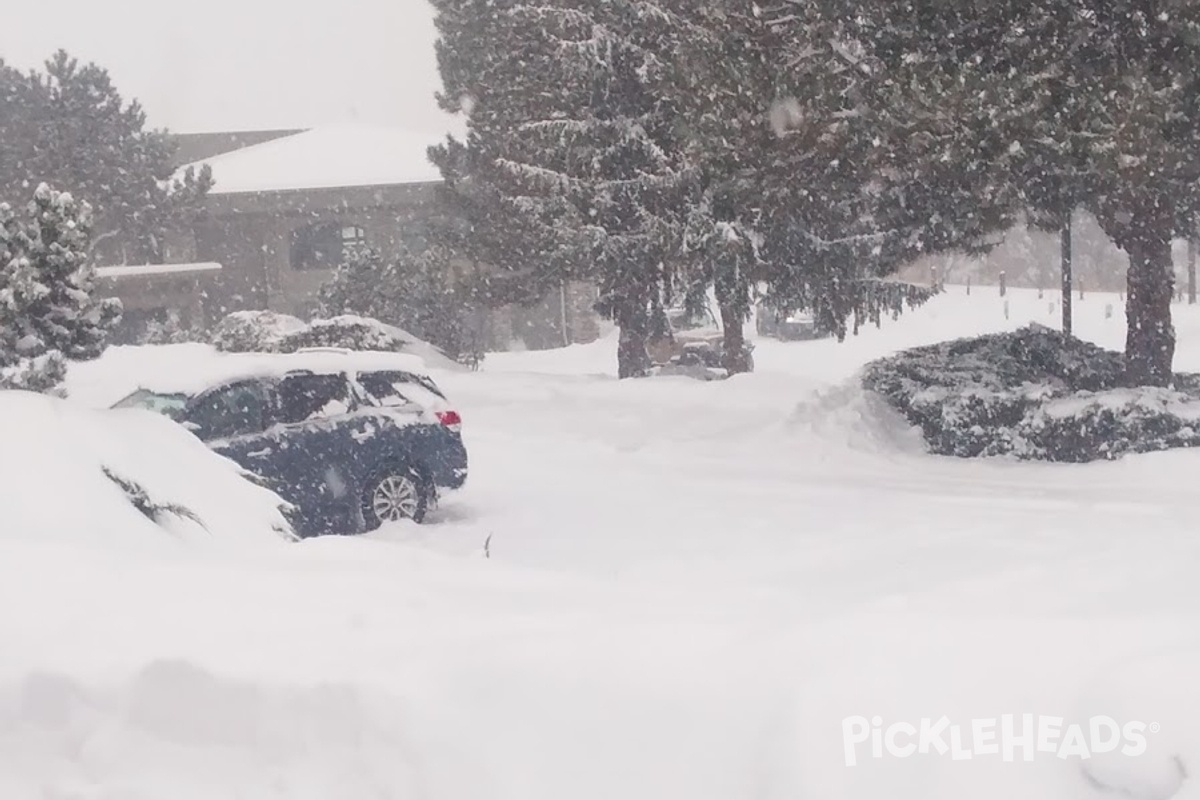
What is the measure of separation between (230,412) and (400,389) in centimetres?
157

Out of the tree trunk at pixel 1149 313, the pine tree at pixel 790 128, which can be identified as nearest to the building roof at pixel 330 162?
the pine tree at pixel 790 128

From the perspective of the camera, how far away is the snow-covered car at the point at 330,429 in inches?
377

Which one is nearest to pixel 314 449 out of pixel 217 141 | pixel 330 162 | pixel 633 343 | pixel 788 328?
pixel 633 343

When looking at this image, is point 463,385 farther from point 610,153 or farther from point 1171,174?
point 1171,174

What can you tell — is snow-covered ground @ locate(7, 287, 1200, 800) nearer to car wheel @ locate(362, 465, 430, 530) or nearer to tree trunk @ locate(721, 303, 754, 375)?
car wheel @ locate(362, 465, 430, 530)

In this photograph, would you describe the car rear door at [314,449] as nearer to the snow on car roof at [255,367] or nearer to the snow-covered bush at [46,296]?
the snow on car roof at [255,367]

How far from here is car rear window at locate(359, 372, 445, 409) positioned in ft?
34.0

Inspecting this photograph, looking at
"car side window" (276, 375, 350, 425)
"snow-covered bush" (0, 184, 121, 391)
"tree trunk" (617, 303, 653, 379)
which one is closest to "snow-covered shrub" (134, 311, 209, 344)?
"tree trunk" (617, 303, 653, 379)

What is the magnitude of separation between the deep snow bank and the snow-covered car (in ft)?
11.2

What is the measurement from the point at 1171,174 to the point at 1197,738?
11.2m

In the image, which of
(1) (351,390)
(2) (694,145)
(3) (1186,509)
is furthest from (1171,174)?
(1) (351,390)

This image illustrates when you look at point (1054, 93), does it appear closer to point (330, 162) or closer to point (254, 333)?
point (254, 333)

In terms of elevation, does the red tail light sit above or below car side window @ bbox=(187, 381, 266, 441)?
below

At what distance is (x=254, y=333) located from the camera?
2545 centimetres
